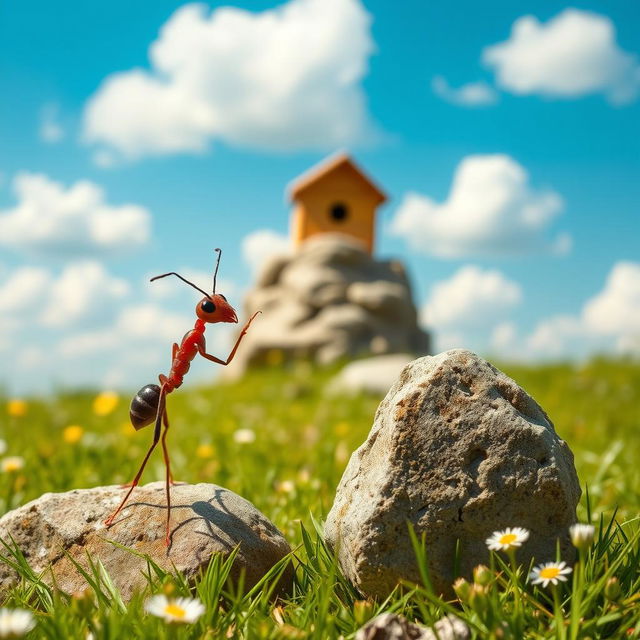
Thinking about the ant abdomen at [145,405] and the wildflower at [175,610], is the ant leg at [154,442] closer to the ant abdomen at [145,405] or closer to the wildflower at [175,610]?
the ant abdomen at [145,405]

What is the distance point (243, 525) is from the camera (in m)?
2.53

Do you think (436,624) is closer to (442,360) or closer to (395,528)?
(395,528)

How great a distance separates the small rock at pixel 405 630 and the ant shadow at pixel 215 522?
68 centimetres

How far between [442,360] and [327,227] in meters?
14.9

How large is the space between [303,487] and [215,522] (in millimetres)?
1506

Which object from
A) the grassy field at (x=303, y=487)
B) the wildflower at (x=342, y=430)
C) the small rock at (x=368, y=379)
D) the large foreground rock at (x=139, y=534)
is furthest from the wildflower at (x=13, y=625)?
the small rock at (x=368, y=379)

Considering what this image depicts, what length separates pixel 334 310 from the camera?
15328 millimetres

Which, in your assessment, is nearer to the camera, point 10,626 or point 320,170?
point 10,626

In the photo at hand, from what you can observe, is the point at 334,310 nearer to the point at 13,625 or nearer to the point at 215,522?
the point at 215,522

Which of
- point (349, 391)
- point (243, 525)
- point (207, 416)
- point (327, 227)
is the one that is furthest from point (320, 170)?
point (243, 525)

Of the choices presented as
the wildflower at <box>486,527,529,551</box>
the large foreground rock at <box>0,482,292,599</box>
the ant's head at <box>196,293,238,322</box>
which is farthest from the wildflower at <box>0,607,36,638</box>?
the wildflower at <box>486,527,529,551</box>

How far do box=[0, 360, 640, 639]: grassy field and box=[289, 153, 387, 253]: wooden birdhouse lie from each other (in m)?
6.31

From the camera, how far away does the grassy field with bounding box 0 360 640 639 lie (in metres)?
2.03

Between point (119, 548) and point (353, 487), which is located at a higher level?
point (353, 487)
